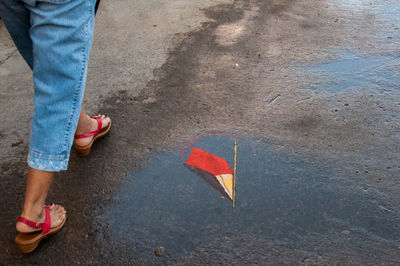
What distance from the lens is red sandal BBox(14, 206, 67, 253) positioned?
162 centimetres

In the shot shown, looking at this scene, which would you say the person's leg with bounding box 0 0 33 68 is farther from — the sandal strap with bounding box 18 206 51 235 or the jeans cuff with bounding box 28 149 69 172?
the sandal strap with bounding box 18 206 51 235

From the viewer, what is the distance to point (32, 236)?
1.65 meters

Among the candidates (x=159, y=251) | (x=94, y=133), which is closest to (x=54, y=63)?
(x=94, y=133)

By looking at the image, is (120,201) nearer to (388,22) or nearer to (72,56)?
(72,56)

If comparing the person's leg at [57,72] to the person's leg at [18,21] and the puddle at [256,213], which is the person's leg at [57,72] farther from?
the puddle at [256,213]

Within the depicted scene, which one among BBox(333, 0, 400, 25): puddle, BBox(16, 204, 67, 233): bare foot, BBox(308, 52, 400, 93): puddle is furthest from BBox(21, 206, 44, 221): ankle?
BBox(333, 0, 400, 25): puddle

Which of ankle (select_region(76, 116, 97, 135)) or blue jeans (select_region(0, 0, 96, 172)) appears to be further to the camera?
ankle (select_region(76, 116, 97, 135))

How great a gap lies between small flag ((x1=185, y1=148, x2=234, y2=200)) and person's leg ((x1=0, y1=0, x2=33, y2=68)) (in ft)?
3.56

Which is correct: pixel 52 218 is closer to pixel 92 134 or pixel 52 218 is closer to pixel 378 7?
pixel 92 134

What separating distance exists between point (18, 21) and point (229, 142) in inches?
53.7

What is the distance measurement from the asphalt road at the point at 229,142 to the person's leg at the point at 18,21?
0.77 meters

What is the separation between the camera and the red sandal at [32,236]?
1620 millimetres

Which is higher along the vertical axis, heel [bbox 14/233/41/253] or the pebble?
heel [bbox 14/233/41/253]

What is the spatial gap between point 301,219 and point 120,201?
970 mm
